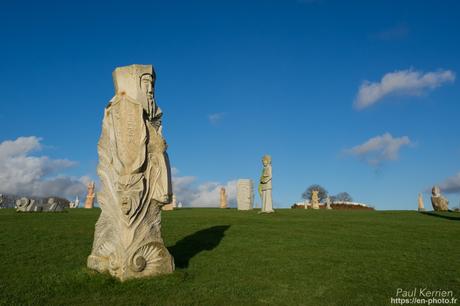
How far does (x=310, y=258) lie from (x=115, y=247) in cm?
600

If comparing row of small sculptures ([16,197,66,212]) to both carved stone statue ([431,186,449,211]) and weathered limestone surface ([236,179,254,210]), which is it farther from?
carved stone statue ([431,186,449,211])

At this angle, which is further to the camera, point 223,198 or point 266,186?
point 223,198

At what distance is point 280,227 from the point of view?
1823 centimetres

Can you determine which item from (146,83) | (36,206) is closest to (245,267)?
(146,83)

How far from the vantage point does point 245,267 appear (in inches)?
412

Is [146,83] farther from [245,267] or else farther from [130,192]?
[245,267]

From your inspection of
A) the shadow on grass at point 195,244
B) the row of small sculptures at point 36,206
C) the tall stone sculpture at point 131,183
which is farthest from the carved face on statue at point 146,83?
the row of small sculptures at point 36,206

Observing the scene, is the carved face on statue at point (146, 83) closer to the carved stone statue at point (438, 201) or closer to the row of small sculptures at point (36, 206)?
the row of small sculptures at point (36, 206)

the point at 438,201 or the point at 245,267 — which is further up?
the point at 438,201

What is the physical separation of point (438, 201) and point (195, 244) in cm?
3219

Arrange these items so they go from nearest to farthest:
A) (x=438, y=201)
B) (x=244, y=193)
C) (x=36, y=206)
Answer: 1. (x=36, y=206)
2. (x=244, y=193)
3. (x=438, y=201)

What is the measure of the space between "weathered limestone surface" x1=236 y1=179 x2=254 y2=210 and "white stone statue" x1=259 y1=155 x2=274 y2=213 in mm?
2204

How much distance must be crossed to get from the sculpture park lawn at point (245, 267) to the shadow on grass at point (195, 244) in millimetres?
35

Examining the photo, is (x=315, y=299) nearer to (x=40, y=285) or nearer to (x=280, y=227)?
(x=40, y=285)
